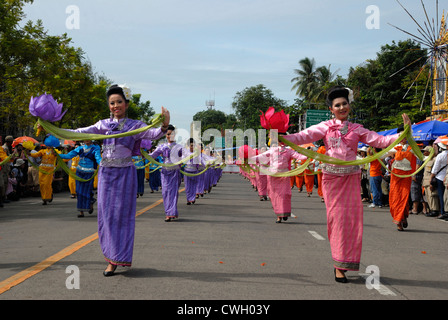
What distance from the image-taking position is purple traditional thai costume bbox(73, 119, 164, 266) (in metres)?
6.44

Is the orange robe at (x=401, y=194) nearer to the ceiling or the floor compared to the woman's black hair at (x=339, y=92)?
nearer to the floor

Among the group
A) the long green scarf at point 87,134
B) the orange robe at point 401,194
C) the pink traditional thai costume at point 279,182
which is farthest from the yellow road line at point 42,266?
the orange robe at point 401,194

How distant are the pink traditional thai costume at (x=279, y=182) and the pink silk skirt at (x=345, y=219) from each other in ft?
17.2

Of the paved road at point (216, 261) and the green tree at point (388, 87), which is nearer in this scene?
the paved road at point (216, 261)

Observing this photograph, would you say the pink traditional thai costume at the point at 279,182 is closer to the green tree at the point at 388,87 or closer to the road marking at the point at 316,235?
the road marking at the point at 316,235

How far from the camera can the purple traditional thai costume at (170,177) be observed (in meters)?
12.2

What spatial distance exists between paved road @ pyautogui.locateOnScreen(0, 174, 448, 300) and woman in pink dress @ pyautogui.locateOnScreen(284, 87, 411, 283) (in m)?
0.37

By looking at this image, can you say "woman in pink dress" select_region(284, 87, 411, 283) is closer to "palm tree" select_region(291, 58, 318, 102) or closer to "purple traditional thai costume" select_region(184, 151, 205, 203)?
"purple traditional thai costume" select_region(184, 151, 205, 203)

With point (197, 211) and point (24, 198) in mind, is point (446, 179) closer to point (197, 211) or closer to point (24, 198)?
point (197, 211)

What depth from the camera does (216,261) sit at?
7273 millimetres

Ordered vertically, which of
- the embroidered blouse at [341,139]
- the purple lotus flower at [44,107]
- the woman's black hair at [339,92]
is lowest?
the embroidered blouse at [341,139]

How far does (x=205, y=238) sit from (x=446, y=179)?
709cm

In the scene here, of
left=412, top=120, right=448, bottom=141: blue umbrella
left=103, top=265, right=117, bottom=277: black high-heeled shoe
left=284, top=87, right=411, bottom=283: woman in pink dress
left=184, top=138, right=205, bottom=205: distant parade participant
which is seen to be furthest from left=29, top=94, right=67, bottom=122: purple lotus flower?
left=412, top=120, right=448, bottom=141: blue umbrella

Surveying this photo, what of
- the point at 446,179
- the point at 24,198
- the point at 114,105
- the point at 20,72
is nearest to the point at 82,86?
the point at 20,72
